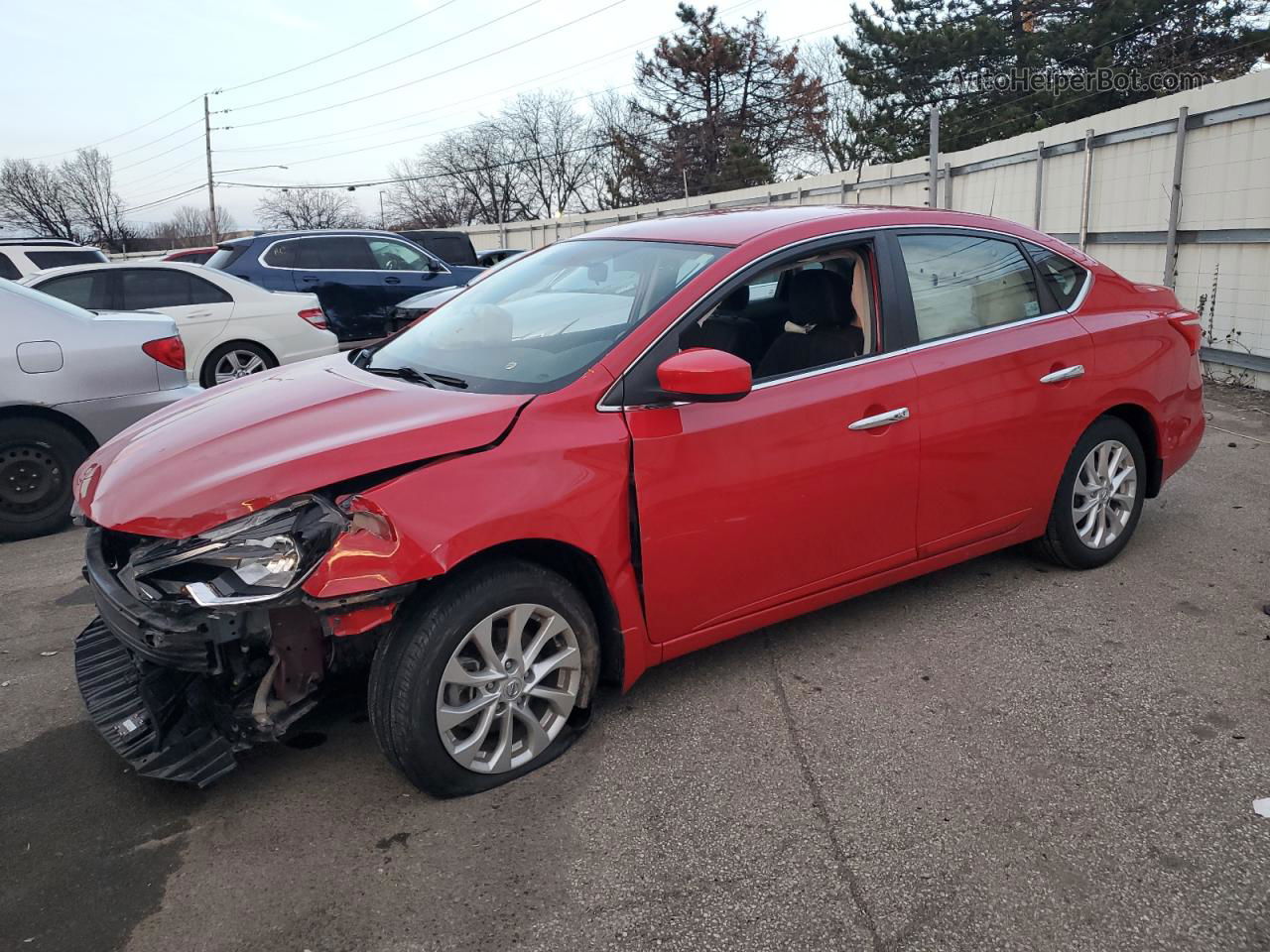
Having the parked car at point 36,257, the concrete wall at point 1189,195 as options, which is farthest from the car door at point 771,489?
the parked car at point 36,257

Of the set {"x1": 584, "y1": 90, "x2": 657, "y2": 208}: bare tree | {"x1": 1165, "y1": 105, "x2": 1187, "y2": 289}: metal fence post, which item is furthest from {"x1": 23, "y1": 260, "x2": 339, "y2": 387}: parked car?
{"x1": 584, "y1": 90, "x2": 657, "y2": 208}: bare tree

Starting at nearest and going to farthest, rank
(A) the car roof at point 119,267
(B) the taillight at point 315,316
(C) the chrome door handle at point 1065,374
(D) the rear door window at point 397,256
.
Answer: (C) the chrome door handle at point 1065,374 → (A) the car roof at point 119,267 → (B) the taillight at point 315,316 → (D) the rear door window at point 397,256

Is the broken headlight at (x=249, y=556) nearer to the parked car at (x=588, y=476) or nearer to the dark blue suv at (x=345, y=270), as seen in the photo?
the parked car at (x=588, y=476)

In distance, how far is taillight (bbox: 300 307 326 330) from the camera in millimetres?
9688

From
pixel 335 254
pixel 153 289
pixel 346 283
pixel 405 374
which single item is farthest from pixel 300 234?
pixel 405 374

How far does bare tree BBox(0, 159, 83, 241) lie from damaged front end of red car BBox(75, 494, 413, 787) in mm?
75700

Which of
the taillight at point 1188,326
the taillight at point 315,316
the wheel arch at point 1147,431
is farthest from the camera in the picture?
the taillight at point 315,316

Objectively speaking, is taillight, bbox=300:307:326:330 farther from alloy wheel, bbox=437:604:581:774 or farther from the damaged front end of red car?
alloy wheel, bbox=437:604:581:774

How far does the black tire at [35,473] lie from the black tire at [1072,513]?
5.52 meters

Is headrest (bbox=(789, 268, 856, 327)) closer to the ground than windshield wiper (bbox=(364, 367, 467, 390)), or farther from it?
farther from it

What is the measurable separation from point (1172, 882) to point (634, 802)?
1440 mm

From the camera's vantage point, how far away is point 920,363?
12.1ft

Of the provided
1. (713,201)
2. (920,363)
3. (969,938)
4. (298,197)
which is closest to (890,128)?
(713,201)

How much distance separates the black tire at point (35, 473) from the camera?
5789mm
